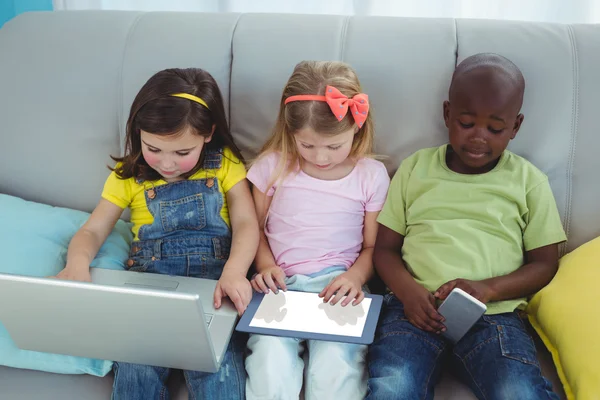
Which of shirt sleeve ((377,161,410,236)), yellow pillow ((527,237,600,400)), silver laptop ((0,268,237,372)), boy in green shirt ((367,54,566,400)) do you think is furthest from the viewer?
shirt sleeve ((377,161,410,236))

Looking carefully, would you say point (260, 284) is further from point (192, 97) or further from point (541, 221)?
point (541, 221)

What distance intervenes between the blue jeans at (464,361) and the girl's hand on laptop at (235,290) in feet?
0.90

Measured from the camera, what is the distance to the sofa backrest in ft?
4.94

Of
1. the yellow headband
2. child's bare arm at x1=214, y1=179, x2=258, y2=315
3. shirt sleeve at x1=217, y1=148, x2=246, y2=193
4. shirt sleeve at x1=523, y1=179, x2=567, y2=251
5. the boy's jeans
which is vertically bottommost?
the boy's jeans

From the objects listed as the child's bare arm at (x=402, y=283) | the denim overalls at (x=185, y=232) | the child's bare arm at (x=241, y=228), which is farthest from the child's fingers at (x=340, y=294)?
the denim overalls at (x=185, y=232)

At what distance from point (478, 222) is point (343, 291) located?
1.07 ft

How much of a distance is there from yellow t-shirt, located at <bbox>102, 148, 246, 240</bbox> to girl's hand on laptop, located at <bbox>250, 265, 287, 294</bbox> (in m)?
0.19

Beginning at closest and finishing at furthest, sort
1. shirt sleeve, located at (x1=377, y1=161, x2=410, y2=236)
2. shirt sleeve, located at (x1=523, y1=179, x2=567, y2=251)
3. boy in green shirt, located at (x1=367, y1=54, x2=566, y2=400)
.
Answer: boy in green shirt, located at (x1=367, y1=54, x2=566, y2=400)
shirt sleeve, located at (x1=523, y1=179, x2=567, y2=251)
shirt sleeve, located at (x1=377, y1=161, x2=410, y2=236)

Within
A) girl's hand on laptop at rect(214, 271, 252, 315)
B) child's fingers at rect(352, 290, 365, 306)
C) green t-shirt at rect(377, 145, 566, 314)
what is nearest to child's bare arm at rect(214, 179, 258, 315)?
girl's hand on laptop at rect(214, 271, 252, 315)

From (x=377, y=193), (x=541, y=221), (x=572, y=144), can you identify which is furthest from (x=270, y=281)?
(x=572, y=144)

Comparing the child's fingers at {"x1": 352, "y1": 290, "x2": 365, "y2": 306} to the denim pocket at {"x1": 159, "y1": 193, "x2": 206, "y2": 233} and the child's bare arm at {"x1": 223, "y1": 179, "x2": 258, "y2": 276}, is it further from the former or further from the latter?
the denim pocket at {"x1": 159, "y1": 193, "x2": 206, "y2": 233}

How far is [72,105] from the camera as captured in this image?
5.53ft

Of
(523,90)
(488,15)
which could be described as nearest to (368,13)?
(488,15)

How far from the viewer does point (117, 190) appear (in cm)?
156
